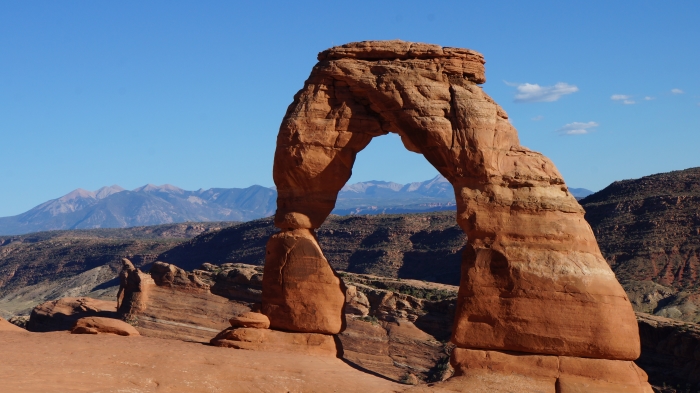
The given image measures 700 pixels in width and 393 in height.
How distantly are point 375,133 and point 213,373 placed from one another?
852 cm

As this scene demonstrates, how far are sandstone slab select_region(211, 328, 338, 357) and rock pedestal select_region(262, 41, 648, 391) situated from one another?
0.29 metres

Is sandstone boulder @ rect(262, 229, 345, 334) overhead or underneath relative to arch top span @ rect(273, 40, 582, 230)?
underneath

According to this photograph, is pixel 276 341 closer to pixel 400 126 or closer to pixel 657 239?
pixel 400 126

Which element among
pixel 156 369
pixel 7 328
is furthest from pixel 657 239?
pixel 156 369

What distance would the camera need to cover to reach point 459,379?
2380cm

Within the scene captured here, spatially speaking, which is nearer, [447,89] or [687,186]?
[447,89]

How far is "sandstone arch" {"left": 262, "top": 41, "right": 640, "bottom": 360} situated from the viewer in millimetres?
23859

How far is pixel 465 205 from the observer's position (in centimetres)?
2506

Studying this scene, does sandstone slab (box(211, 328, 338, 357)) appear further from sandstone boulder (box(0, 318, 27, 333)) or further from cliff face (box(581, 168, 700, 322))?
Result: cliff face (box(581, 168, 700, 322))

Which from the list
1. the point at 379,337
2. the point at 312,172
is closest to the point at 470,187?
the point at 312,172

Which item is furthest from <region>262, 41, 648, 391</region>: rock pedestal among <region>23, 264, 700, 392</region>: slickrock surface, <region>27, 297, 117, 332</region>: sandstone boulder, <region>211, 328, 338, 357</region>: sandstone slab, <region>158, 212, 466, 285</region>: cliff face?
<region>158, 212, 466, 285</region>: cliff face

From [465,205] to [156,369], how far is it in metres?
8.83

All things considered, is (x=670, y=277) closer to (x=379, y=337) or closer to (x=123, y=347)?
(x=379, y=337)

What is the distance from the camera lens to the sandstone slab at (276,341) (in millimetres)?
25812
